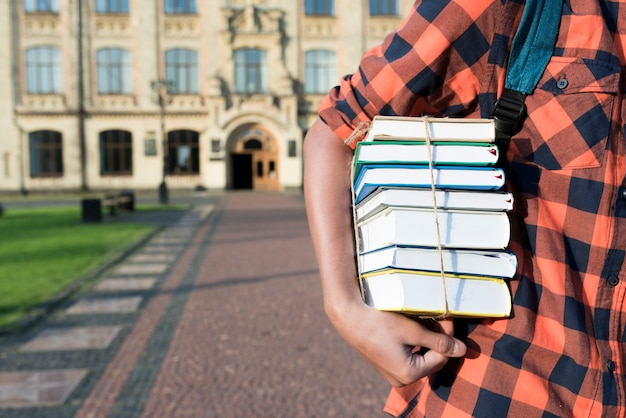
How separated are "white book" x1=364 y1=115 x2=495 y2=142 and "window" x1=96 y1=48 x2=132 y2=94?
31.6m

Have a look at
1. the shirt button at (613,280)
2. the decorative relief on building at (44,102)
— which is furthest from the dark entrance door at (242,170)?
the shirt button at (613,280)

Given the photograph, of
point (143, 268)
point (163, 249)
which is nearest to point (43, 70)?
point (163, 249)

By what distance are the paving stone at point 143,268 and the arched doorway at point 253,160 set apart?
74.4 ft

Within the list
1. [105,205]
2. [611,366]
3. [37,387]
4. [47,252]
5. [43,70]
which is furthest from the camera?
[43,70]

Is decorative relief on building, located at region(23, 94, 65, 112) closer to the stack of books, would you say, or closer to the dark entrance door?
the dark entrance door

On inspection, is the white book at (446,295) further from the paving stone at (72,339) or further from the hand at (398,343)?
the paving stone at (72,339)

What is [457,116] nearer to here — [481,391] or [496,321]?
[496,321]

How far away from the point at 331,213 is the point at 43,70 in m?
33.3

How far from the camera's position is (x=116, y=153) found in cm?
3056

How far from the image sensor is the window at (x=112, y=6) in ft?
98.6

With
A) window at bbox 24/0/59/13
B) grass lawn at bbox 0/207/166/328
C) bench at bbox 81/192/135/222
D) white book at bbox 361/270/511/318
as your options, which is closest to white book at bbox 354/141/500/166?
white book at bbox 361/270/511/318

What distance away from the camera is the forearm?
113 centimetres

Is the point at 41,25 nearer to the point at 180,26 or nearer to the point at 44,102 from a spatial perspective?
the point at 44,102

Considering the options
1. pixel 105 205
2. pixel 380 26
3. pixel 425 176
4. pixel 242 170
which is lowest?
pixel 105 205
